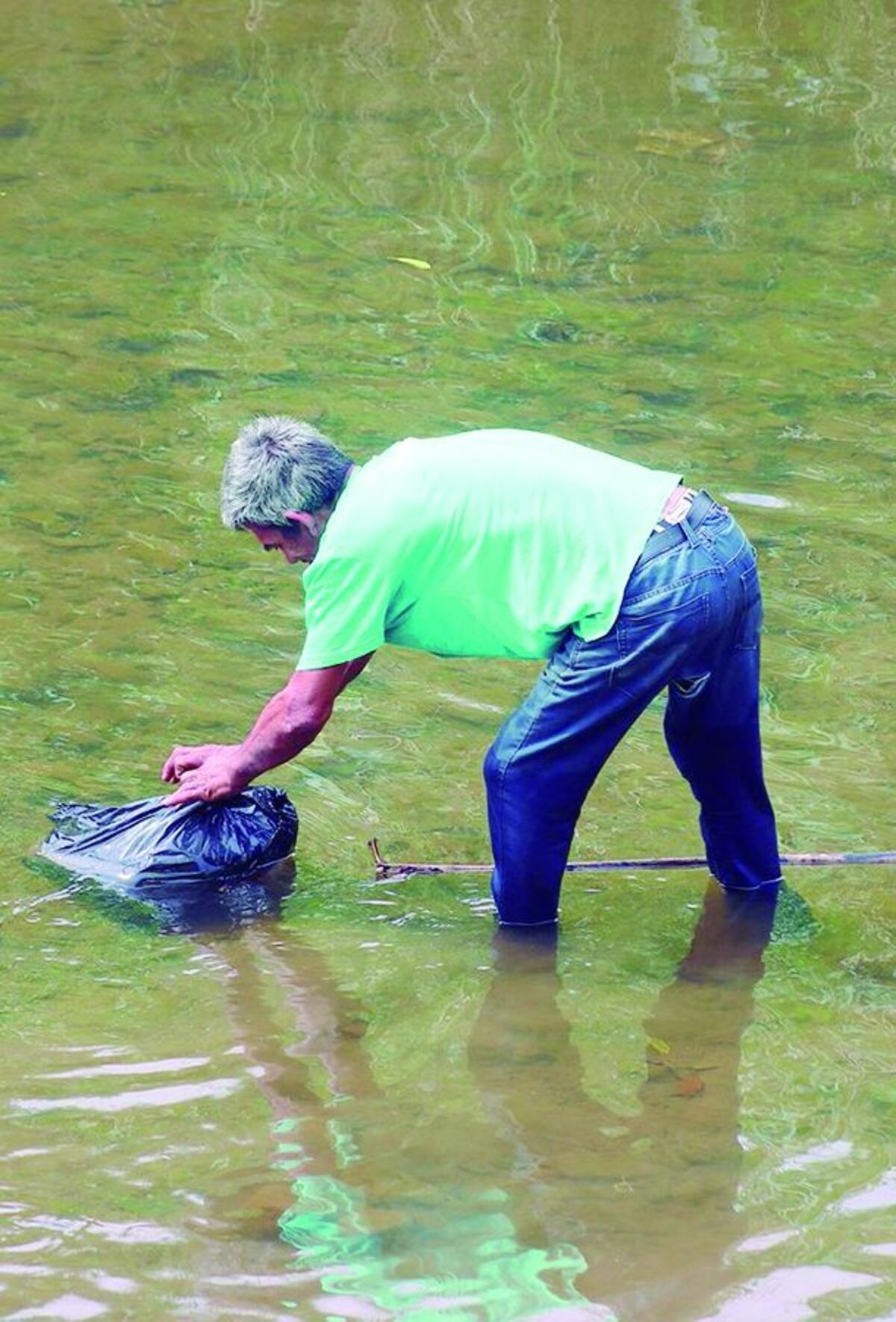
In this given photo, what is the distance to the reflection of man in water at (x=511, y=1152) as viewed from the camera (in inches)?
150

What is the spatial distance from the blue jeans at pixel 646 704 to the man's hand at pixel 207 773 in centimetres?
67

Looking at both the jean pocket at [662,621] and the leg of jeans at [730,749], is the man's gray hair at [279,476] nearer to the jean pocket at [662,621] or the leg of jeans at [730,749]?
the jean pocket at [662,621]

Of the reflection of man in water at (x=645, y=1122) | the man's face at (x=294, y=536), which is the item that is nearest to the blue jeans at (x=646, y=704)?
the reflection of man in water at (x=645, y=1122)

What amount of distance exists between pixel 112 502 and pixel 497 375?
84.9 inches

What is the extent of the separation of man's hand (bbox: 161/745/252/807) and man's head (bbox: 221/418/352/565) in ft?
2.20

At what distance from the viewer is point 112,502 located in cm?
784

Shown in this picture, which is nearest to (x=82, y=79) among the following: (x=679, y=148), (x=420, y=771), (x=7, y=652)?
(x=679, y=148)

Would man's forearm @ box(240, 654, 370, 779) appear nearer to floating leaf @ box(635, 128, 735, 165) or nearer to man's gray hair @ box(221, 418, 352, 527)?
man's gray hair @ box(221, 418, 352, 527)

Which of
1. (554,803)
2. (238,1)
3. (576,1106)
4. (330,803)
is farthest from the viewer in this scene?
(238,1)

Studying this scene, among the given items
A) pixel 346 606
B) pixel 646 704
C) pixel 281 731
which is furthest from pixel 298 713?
pixel 646 704

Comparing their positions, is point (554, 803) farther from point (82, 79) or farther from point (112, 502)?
point (82, 79)

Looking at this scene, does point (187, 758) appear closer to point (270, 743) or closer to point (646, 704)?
point (270, 743)

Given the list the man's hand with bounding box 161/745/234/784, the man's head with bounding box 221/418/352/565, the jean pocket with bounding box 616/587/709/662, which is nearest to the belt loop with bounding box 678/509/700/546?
the jean pocket with bounding box 616/587/709/662

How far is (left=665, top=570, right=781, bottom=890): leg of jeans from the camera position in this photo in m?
4.79
